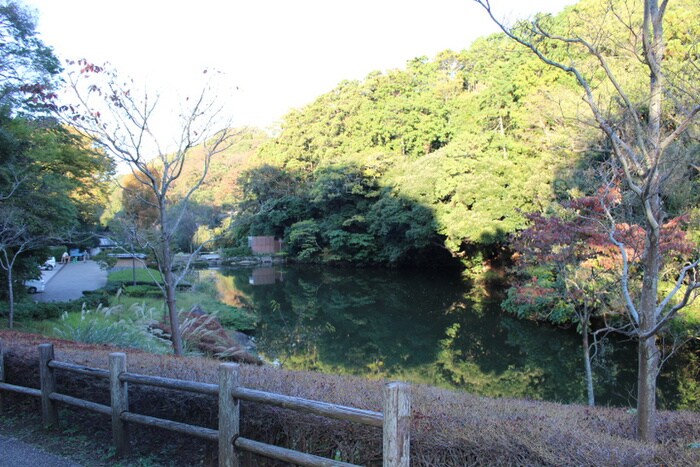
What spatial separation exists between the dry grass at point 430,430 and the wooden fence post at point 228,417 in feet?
0.73

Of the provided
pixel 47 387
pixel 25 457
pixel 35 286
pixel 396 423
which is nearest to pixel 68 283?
pixel 35 286

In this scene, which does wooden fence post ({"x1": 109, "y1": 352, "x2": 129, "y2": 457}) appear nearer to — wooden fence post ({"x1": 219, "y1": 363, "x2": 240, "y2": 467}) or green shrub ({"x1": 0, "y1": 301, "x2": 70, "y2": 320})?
wooden fence post ({"x1": 219, "y1": 363, "x2": 240, "y2": 467})

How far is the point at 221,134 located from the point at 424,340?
10.2 meters

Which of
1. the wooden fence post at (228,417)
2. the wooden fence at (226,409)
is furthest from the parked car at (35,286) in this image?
the wooden fence post at (228,417)

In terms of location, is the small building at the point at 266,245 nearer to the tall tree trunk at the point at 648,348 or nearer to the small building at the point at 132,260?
the small building at the point at 132,260

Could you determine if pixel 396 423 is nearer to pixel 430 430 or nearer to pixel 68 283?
pixel 430 430

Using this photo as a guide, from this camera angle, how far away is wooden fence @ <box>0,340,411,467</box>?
2.68 meters

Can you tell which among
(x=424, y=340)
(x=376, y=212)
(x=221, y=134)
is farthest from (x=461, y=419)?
(x=376, y=212)

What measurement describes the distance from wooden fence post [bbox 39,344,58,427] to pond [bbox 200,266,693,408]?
805 centimetres

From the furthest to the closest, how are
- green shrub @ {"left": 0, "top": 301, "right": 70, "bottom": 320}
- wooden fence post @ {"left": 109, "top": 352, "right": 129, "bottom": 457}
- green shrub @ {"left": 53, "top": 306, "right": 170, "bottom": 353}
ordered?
green shrub @ {"left": 0, "top": 301, "right": 70, "bottom": 320} → green shrub @ {"left": 53, "top": 306, "right": 170, "bottom": 353} → wooden fence post @ {"left": 109, "top": 352, "right": 129, "bottom": 457}

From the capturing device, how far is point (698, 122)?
4.93 m

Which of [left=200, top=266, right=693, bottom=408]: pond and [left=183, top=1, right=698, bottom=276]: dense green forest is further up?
[left=183, top=1, right=698, bottom=276]: dense green forest

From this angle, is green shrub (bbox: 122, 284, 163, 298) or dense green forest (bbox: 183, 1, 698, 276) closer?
green shrub (bbox: 122, 284, 163, 298)

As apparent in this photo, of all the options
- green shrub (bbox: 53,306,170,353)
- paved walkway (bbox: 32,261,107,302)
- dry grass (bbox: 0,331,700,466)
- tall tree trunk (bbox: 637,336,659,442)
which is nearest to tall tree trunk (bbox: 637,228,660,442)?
tall tree trunk (bbox: 637,336,659,442)
